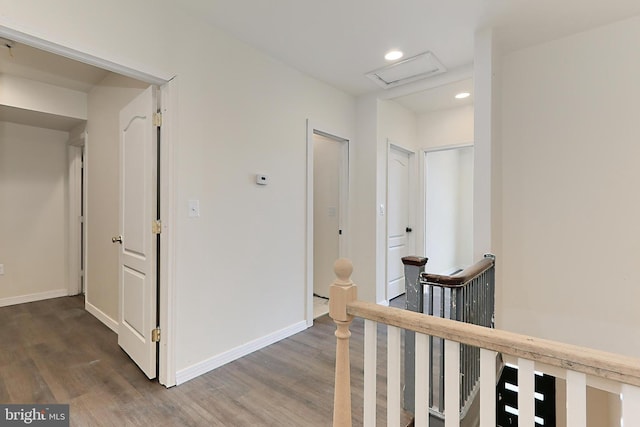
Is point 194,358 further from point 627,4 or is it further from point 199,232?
point 627,4

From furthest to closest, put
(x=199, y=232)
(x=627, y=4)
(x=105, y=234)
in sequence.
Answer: (x=105, y=234) → (x=199, y=232) → (x=627, y=4)

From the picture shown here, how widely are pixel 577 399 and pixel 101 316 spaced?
12.8 feet

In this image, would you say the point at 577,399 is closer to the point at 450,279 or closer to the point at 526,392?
the point at 526,392

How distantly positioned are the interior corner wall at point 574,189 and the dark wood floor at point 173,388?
1477 millimetres

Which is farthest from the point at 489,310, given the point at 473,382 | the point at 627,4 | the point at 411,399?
the point at 627,4

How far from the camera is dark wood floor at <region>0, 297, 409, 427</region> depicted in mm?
1830

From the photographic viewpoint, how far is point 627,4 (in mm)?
2117

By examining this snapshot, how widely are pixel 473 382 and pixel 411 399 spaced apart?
371 millimetres

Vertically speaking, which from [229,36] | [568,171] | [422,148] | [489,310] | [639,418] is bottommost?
[489,310]

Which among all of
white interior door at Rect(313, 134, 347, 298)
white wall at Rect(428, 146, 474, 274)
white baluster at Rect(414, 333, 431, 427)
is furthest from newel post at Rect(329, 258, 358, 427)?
white wall at Rect(428, 146, 474, 274)

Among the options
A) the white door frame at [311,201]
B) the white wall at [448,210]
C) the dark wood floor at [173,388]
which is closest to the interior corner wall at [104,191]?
the dark wood floor at [173,388]

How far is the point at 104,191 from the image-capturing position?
10.6 ft

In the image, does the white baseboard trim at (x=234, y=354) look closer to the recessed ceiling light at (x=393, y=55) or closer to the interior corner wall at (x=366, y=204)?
the interior corner wall at (x=366, y=204)

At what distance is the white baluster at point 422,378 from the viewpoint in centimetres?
104
